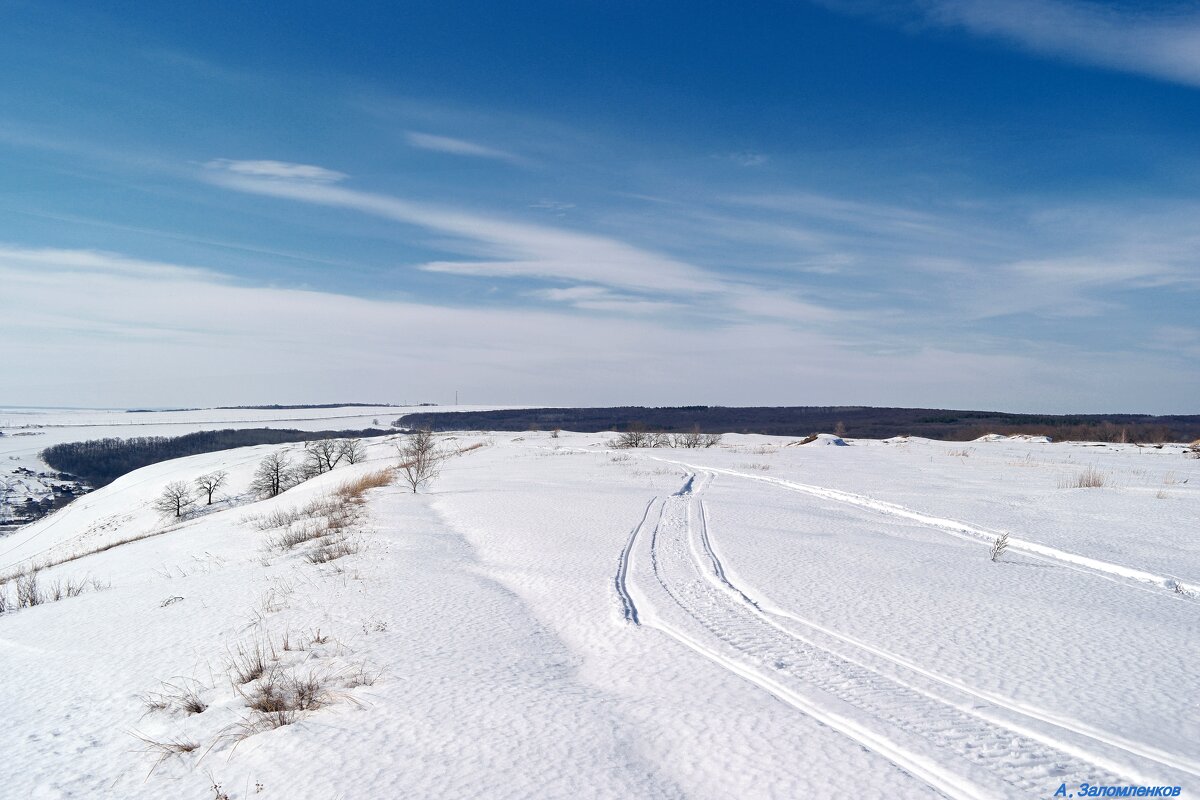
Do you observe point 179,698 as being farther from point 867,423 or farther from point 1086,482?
point 867,423

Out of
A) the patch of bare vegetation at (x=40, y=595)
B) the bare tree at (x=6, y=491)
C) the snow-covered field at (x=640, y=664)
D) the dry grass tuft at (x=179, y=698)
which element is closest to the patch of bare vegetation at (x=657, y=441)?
the snow-covered field at (x=640, y=664)

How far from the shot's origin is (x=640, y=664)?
4574 mm

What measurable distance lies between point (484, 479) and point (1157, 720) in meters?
17.3

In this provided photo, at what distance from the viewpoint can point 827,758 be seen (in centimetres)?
312

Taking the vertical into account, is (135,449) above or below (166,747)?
below

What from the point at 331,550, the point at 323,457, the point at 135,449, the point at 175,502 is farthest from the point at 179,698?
the point at 135,449

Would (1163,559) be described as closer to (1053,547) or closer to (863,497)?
(1053,547)

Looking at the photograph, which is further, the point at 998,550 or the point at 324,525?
the point at 324,525

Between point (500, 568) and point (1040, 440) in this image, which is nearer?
point (500, 568)

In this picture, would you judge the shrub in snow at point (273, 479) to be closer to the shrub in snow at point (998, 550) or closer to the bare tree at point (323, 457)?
the bare tree at point (323, 457)

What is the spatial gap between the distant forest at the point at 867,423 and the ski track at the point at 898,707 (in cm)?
1980

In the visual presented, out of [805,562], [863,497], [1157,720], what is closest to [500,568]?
[805,562]

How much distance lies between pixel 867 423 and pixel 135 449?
104m

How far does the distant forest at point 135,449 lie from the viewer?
91.4m
